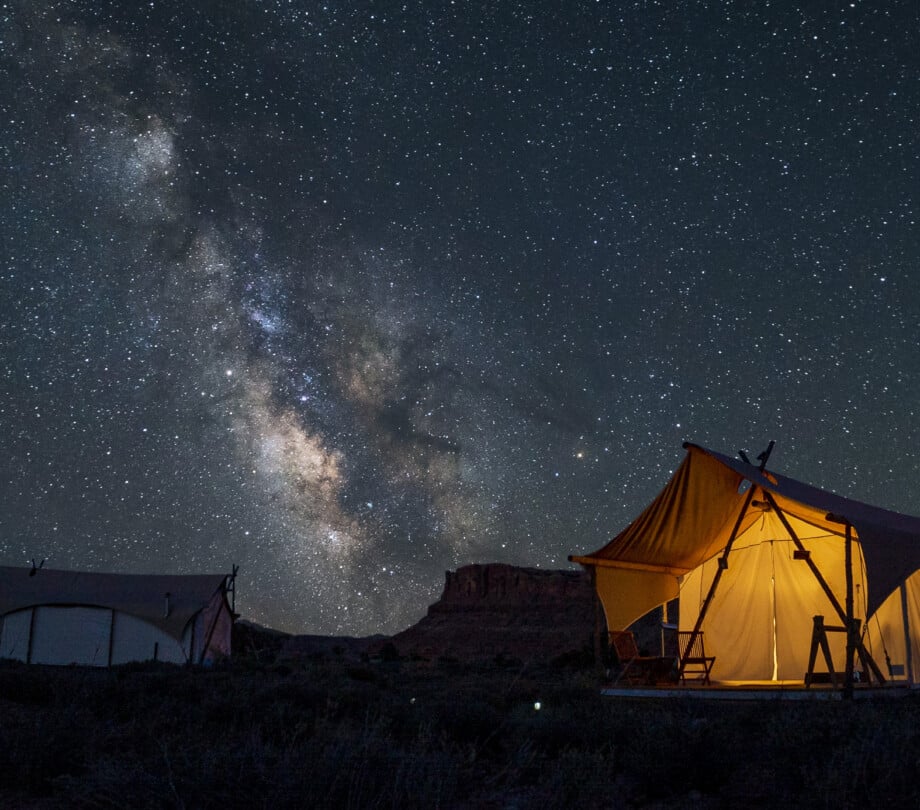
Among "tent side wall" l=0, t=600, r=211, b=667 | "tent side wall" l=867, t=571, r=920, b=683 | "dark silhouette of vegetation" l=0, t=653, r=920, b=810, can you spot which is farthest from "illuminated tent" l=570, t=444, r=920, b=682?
"tent side wall" l=0, t=600, r=211, b=667

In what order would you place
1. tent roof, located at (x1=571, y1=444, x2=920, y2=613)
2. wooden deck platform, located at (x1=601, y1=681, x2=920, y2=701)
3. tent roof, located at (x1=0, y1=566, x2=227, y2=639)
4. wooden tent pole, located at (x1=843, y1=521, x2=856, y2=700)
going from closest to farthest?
wooden tent pole, located at (x1=843, y1=521, x2=856, y2=700) < wooden deck platform, located at (x1=601, y1=681, x2=920, y2=701) < tent roof, located at (x1=571, y1=444, x2=920, y2=613) < tent roof, located at (x1=0, y1=566, x2=227, y2=639)

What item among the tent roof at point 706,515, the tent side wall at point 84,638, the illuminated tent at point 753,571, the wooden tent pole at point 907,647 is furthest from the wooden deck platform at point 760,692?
the tent side wall at point 84,638

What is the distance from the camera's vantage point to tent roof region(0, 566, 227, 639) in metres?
25.4

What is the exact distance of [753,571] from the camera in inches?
527

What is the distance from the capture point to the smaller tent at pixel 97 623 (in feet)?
82.1

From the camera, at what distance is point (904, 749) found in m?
4.78

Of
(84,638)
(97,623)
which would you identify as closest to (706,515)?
(97,623)

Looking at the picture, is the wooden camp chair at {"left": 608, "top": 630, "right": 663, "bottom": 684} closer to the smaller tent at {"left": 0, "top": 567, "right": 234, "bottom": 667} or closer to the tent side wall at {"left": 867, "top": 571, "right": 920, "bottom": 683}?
the tent side wall at {"left": 867, "top": 571, "right": 920, "bottom": 683}

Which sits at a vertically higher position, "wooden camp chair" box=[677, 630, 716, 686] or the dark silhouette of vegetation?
"wooden camp chair" box=[677, 630, 716, 686]

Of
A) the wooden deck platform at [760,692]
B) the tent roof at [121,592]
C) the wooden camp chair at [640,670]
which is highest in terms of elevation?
the tent roof at [121,592]

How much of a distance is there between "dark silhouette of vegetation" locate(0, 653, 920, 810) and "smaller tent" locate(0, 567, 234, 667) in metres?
17.9

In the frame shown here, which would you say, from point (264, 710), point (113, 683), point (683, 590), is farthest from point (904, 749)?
point (683, 590)

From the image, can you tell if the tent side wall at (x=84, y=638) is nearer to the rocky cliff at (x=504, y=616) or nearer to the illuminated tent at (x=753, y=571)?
the illuminated tent at (x=753, y=571)

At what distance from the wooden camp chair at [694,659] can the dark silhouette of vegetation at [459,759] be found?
2.99 metres
